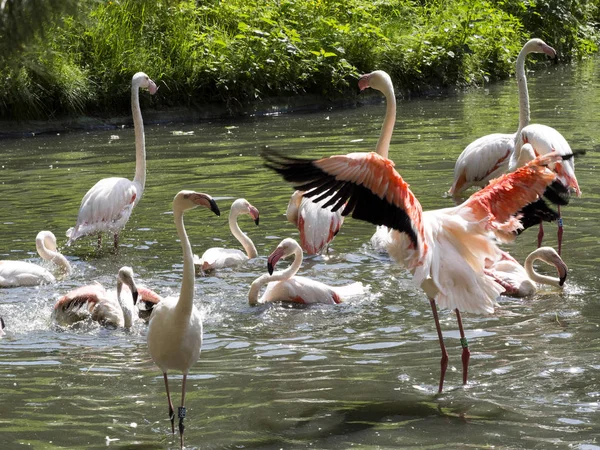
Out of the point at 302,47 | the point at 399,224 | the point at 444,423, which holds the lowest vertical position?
the point at 444,423

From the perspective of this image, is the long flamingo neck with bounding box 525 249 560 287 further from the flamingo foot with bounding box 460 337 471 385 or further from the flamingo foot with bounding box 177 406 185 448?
the flamingo foot with bounding box 177 406 185 448

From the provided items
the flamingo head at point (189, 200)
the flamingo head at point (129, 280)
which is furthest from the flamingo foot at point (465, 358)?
the flamingo head at point (129, 280)

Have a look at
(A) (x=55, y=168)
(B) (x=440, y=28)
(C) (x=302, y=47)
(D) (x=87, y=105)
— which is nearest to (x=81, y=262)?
(A) (x=55, y=168)

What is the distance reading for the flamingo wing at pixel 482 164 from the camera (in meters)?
8.51

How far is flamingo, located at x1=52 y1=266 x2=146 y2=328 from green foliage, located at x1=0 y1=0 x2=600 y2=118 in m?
6.83

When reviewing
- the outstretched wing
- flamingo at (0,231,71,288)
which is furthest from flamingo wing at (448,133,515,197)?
the outstretched wing

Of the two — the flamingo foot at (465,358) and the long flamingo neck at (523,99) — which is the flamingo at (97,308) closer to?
the flamingo foot at (465,358)

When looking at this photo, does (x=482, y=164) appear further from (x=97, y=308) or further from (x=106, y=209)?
(x=97, y=308)

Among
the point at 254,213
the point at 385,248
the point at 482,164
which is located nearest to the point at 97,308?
the point at 385,248

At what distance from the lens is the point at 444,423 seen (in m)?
4.13

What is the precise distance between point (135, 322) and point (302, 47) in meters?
10.7

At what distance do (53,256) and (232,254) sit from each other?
1.31 metres

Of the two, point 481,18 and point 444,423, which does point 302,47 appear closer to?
point 481,18

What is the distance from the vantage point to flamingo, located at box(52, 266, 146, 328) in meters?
5.61
